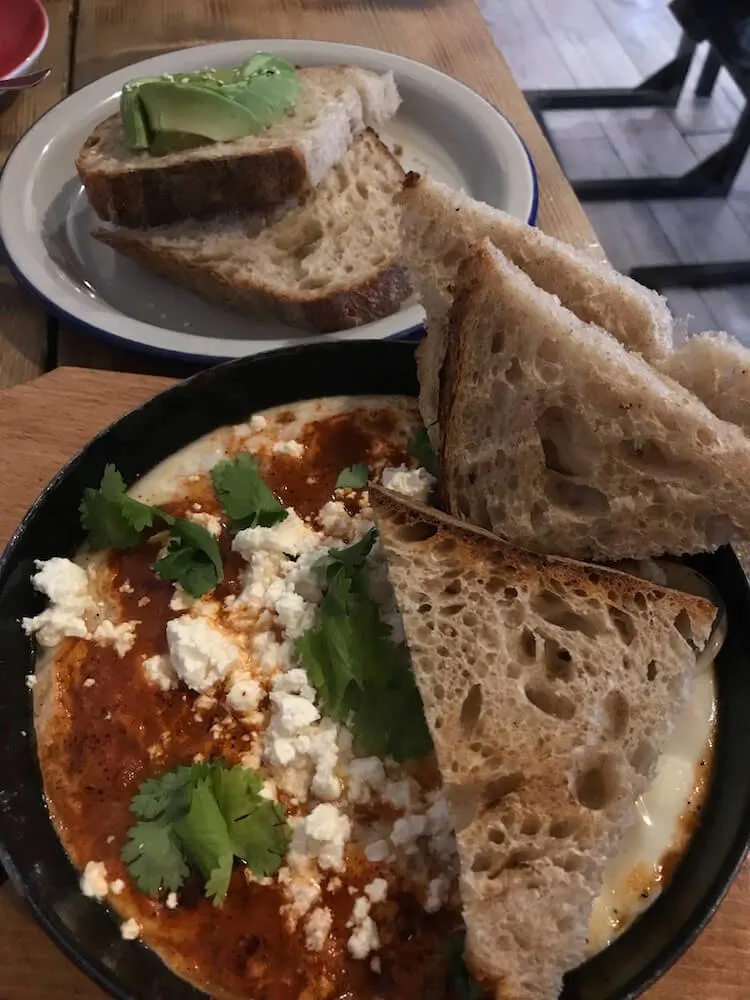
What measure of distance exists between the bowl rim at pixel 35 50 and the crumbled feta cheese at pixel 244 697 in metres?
2.44

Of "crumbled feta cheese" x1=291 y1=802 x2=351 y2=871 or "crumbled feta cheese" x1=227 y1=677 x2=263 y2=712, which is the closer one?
"crumbled feta cheese" x1=291 y1=802 x2=351 y2=871

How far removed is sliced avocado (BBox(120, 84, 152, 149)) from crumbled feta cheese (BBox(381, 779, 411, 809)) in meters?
2.01

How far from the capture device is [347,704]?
1517 millimetres

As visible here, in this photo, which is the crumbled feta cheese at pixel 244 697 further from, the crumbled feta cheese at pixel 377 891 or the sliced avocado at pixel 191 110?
the sliced avocado at pixel 191 110

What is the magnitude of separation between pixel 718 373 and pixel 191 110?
175 centimetres

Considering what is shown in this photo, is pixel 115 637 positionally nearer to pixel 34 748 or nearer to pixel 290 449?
pixel 34 748

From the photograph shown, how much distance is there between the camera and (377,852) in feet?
4.66

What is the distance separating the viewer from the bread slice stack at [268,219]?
7.92 ft

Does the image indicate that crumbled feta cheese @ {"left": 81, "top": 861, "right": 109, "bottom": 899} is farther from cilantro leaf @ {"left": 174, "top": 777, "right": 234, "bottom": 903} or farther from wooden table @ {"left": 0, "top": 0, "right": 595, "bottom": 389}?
wooden table @ {"left": 0, "top": 0, "right": 595, "bottom": 389}

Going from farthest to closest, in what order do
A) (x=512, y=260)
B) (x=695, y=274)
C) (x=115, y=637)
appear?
(x=695, y=274) < (x=512, y=260) < (x=115, y=637)

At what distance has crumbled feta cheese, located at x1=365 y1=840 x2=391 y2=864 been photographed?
142 centimetres

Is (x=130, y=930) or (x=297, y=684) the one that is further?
(x=297, y=684)

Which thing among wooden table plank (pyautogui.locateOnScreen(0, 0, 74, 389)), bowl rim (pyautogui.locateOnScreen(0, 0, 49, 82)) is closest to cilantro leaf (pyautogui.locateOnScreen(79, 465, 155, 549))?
wooden table plank (pyautogui.locateOnScreen(0, 0, 74, 389))

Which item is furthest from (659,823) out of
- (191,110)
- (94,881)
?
(191,110)
